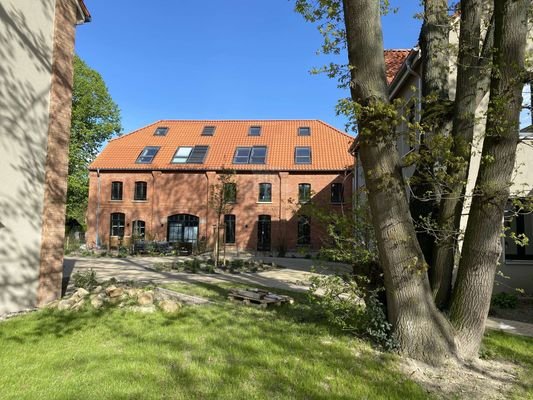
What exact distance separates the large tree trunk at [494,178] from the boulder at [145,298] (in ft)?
18.0

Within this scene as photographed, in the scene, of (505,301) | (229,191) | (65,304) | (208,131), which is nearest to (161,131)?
(208,131)

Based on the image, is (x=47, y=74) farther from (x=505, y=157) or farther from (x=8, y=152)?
(x=505, y=157)

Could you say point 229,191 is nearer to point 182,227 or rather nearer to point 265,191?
point 265,191

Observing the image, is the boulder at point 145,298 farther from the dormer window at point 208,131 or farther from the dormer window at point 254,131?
the dormer window at point 208,131

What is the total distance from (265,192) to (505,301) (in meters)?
18.1

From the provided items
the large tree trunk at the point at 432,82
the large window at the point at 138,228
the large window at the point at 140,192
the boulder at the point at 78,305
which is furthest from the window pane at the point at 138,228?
the large tree trunk at the point at 432,82

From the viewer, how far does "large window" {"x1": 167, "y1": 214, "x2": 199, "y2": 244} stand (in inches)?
1021

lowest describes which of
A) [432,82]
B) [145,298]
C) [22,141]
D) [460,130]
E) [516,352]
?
[516,352]

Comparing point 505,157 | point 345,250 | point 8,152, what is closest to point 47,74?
point 8,152

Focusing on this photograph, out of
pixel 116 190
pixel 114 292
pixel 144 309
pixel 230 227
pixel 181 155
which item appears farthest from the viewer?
pixel 181 155

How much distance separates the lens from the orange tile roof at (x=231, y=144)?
84.3 feet

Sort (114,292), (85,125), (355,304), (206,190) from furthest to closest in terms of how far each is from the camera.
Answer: (85,125) → (206,190) → (114,292) → (355,304)

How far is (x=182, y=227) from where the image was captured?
26.0m

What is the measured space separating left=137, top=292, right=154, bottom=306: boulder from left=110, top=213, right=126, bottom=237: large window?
63.5 ft
